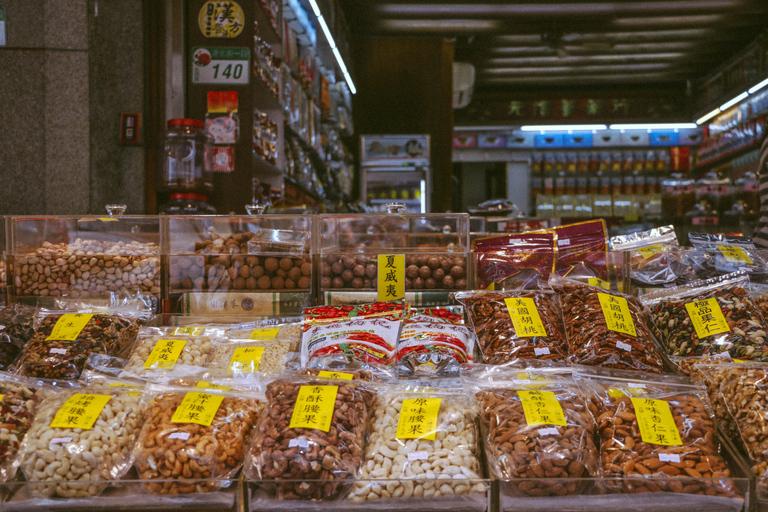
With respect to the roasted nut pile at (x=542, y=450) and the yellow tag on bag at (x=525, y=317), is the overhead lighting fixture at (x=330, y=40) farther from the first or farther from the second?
the roasted nut pile at (x=542, y=450)

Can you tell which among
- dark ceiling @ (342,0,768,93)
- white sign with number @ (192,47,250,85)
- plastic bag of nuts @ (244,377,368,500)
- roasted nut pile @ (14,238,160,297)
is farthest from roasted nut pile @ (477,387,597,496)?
dark ceiling @ (342,0,768,93)

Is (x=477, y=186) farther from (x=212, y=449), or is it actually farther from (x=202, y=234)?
(x=212, y=449)

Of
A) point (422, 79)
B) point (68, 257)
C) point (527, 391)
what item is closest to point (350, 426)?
point (527, 391)

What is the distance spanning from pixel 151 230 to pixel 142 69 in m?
1.36

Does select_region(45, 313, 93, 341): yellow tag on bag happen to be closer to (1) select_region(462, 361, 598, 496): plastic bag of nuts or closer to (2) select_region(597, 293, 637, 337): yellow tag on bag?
(1) select_region(462, 361, 598, 496): plastic bag of nuts

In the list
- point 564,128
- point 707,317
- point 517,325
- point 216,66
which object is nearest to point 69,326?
point 517,325

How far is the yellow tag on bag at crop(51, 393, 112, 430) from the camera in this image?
1.09m

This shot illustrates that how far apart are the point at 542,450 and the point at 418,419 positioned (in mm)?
230

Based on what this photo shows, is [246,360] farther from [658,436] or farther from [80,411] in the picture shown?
[658,436]

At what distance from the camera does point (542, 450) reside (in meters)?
1.01

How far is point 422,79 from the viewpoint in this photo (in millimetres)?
6535

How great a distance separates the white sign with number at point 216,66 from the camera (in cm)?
296

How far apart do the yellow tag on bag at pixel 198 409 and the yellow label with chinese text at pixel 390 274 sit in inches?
26.3

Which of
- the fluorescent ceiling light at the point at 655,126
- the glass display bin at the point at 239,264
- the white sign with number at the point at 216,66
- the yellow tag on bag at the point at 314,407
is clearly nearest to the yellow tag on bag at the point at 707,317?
the yellow tag on bag at the point at 314,407
